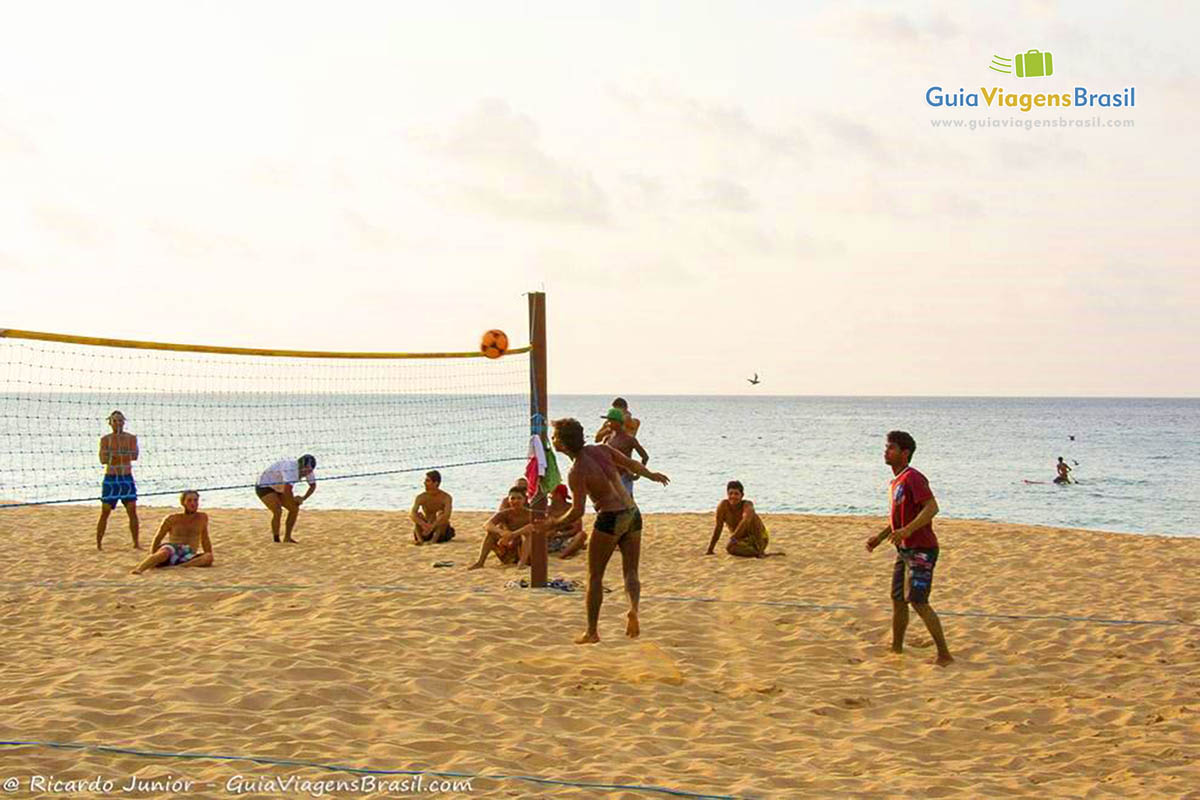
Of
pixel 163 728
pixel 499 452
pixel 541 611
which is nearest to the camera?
pixel 163 728

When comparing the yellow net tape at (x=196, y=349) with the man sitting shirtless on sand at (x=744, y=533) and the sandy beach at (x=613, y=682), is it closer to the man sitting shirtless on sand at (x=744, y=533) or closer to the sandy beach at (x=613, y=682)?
the sandy beach at (x=613, y=682)

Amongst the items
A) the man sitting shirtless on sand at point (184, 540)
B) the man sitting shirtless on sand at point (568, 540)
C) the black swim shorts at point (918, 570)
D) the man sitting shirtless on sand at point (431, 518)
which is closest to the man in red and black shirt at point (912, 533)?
the black swim shorts at point (918, 570)

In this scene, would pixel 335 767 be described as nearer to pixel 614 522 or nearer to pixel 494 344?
pixel 614 522

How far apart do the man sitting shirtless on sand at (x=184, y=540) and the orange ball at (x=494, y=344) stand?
9.57 ft

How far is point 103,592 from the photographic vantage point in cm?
764

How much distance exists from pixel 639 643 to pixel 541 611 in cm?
100

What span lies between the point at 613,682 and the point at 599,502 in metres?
1.02

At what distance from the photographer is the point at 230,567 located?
9305 mm

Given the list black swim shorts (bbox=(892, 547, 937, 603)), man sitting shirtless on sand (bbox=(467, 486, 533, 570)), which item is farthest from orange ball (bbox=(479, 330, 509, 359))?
black swim shorts (bbox=(892, 547, 937, 603))

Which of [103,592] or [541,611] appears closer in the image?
[541,611]

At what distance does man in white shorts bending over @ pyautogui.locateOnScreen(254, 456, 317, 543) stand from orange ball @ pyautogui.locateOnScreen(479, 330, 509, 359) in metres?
3.58

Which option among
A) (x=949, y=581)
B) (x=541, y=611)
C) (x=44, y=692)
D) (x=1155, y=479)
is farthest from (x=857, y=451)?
(x=44, y=692)

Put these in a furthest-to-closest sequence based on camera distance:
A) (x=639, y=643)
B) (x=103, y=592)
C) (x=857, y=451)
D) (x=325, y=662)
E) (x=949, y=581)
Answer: (x=857, y=451)
(x=949, y=581)
(x=103, y=592)
(x=639, y=643)
(x=325, y=662)

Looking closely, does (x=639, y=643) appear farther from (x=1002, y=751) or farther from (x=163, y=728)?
(x=163, y=728)
